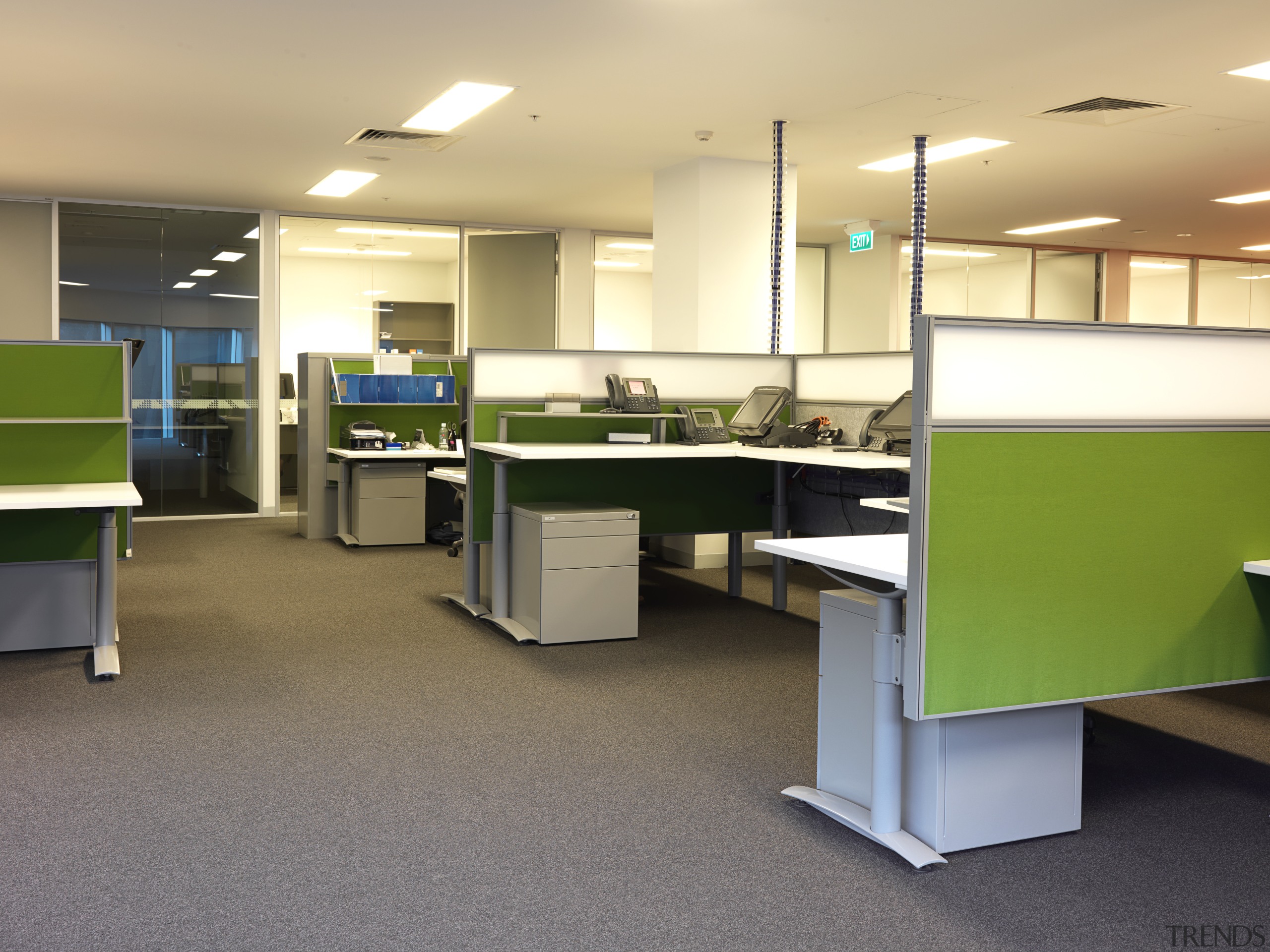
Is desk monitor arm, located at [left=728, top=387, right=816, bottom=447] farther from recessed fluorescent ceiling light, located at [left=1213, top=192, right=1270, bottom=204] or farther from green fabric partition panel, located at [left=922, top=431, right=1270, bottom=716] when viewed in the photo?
recessed fluorescent ceiling light, located at [left=1213, top=192, right=1270, bottom=204]

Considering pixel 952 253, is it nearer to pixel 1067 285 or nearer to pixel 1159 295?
pixel 1067 285

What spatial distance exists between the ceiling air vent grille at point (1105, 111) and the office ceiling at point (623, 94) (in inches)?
4.0

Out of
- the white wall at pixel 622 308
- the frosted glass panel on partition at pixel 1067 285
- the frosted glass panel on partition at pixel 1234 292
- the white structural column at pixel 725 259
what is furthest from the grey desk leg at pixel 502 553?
the frosted glass panel on partition at pixel 1234 292

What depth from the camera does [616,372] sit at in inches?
201

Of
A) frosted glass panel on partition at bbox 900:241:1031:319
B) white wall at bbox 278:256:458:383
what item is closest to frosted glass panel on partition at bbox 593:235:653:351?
white wall at bbox 278:256:458:383

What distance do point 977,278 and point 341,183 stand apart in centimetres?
615

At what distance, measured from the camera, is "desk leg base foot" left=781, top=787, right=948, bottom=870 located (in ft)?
7.58

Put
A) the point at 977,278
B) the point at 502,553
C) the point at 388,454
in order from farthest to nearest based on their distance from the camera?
the point at 977,278
the point at 388,454
the point at 502,553

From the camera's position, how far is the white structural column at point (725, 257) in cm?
662

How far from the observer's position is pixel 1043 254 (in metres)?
10.6

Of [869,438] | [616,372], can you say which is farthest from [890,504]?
[616,372]

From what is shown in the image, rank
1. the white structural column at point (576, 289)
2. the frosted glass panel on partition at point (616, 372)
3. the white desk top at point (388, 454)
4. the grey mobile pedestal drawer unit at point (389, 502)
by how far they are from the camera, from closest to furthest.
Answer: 1. the frosted glass panel on partition at point (616, 372)
2. the white desk top at point (388, 454)
3. the grey mobile pedestal drawer unit at point (389, 502)
4. the white structural column at point (576, 289)

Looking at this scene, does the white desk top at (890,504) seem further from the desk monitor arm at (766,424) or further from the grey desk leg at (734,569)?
the grey desk leg at (734,569)

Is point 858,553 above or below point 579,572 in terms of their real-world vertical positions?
above
